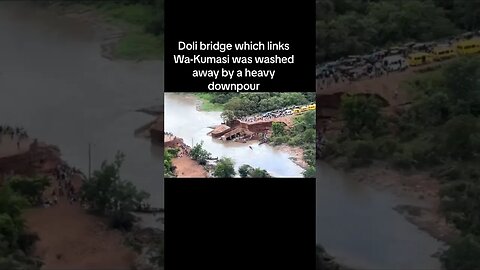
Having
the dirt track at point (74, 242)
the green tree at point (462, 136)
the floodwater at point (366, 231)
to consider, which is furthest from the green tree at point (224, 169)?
the green tree at point (462, 136)

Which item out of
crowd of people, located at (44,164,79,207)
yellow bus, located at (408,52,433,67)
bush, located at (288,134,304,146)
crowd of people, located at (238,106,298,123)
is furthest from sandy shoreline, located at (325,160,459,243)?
crowd of people, located at (44,164,79,207)

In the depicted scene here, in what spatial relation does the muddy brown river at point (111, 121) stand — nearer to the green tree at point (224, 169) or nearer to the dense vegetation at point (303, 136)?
the dense vegetation at point (303, 136)

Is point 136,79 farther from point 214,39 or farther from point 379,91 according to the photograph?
point 379,91

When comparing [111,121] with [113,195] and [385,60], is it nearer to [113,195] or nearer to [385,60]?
[113,195]

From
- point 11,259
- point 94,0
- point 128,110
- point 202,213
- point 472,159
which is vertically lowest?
point 11,259

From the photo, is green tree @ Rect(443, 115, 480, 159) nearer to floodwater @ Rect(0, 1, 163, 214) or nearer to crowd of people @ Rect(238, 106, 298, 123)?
crowd of people @ Rect(238, 106, 298, 123)

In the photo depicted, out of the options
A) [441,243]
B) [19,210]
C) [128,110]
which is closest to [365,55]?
[441,243]
